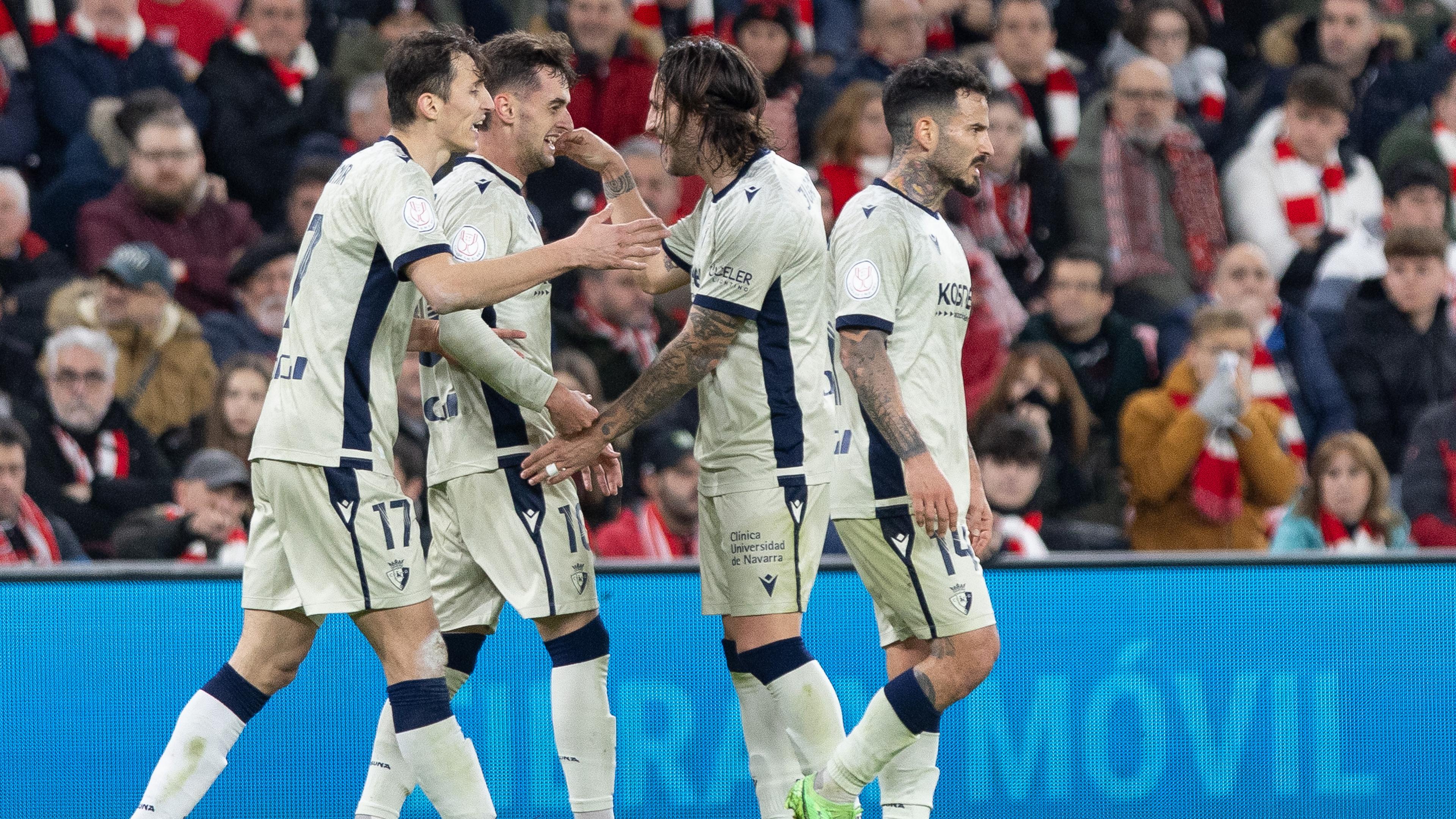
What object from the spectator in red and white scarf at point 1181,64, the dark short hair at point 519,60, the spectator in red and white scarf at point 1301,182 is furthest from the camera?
the spectator in red and white scarf at point 1181,64

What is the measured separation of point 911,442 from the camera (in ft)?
15.5

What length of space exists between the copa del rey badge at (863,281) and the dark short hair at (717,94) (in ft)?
1.82

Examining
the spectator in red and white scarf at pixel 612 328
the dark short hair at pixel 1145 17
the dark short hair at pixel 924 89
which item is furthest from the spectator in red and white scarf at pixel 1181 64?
the dark short hair at pixel 924 89

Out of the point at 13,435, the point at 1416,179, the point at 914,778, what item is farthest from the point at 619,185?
the point at 1416,179

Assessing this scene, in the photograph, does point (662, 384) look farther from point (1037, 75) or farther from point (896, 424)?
point (1037, 75)

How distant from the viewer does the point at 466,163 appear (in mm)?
5273

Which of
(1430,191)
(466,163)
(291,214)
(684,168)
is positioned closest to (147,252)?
(291,214)

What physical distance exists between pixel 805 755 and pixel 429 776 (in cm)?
112

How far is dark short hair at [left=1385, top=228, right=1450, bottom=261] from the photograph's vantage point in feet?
28.5

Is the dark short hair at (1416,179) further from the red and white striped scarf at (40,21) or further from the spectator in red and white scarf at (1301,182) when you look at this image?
the red and white striped scarf at (40,21)

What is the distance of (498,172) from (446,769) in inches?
72.2

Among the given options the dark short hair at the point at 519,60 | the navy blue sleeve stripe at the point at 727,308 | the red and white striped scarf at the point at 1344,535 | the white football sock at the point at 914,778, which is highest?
the dark short hair at the point at 519,60

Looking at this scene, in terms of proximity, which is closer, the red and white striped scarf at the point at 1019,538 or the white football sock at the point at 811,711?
the white football sock at the point at 811,711

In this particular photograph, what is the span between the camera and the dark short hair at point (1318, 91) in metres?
9.51
